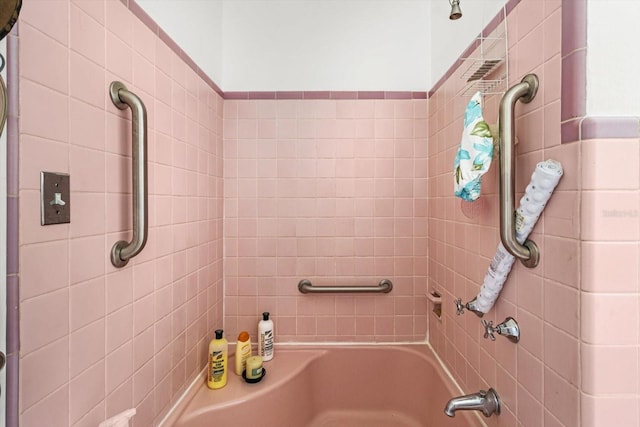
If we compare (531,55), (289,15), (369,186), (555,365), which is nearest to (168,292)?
(369,186)

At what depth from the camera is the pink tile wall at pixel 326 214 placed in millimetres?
1465

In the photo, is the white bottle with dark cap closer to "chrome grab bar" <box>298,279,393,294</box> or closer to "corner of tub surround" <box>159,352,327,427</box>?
"corner of tub surround" <box>159,352,327,427</box>

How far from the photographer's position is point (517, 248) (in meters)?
0.69

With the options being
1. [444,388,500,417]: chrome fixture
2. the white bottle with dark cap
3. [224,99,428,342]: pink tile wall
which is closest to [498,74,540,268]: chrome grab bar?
[444,388,500,417]: chrome fixture

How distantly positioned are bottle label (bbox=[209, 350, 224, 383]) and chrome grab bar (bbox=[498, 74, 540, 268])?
43.3 inches

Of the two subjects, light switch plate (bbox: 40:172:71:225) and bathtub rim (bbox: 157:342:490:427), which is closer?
light switch plate (bbox: 40:172:71:225)

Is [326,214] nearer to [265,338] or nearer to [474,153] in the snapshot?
[265,338]

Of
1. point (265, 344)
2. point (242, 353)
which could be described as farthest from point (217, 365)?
point (265, 344)

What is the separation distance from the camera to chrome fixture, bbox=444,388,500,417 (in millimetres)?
858

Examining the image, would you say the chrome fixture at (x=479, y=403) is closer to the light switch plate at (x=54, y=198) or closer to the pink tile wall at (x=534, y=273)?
the pink tile wall at (x=534, y=273)

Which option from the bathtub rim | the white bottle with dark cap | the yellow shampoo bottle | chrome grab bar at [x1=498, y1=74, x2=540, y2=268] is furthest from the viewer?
the white bottle with dark cap

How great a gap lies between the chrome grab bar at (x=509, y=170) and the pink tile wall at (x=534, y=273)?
27 millimetres

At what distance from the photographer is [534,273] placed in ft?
2.31

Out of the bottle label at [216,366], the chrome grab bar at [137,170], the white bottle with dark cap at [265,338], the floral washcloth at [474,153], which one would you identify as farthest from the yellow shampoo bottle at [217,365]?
the floral washcloth at [474,153]
